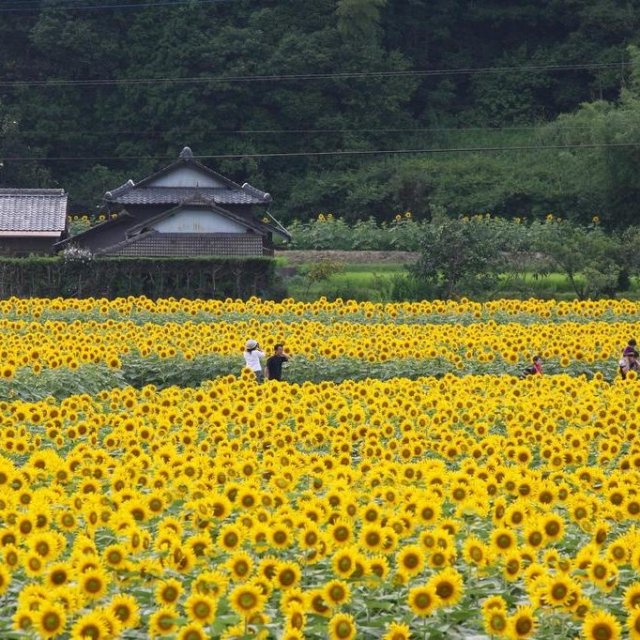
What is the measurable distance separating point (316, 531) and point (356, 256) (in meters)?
34.2

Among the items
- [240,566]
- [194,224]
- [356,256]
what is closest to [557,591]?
[240,566]

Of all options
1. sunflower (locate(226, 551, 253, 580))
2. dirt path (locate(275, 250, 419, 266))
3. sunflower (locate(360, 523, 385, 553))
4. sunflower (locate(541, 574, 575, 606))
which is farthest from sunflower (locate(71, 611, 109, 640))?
dirt path (locate(275, 250, 419, 266))

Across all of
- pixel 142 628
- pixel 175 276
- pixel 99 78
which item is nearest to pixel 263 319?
pixel 175 276

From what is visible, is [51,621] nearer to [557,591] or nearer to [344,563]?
[344,563]

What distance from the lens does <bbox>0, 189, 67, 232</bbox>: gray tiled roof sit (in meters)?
39.5

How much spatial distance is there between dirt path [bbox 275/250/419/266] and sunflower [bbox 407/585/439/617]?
33985 millimetres

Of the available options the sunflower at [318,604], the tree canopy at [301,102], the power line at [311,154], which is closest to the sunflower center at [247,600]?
the sunflower at [318,604]

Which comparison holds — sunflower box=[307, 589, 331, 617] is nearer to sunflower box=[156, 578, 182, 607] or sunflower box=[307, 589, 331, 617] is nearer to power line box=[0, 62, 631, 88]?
sunflower box=[156, 578, 182, 607]

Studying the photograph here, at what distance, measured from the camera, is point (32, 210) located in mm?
40375

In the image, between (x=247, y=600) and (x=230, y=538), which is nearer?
(x=247, y=600)

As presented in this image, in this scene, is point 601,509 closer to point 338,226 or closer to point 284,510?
point 284,510

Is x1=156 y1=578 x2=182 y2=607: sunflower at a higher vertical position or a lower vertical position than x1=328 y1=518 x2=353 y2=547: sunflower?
lower

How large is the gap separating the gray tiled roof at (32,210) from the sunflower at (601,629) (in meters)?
34.3

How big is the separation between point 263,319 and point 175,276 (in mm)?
8414
